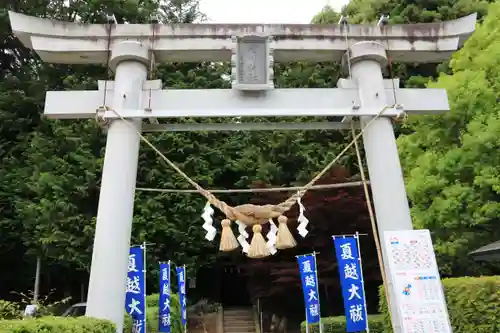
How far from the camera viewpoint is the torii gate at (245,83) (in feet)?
18.6

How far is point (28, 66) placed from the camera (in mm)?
18750

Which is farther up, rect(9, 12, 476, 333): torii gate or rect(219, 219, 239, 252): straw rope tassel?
rect(9, 12, 476, 333): torii gate

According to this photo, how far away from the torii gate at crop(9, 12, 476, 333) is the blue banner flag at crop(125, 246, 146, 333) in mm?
3451

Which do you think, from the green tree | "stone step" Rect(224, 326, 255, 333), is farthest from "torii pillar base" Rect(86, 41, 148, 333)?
"stone step" Rect(224, 326, 255, 333)

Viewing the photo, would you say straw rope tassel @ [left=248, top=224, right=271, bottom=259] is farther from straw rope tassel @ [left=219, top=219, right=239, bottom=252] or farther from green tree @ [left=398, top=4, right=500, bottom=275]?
green tree @ [left=398, top=4, right=500, bottom=275]

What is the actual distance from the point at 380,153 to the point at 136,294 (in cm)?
516

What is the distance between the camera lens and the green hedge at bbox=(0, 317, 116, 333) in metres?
3.20

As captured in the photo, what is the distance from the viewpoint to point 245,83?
5.93 m

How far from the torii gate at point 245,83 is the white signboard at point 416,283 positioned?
2.06 feet

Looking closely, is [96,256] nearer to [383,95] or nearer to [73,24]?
[73,24]

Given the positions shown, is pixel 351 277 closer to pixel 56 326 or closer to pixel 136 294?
pixel 136 294

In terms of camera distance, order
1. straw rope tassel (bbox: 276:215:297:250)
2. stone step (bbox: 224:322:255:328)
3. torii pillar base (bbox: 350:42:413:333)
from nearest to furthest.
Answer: torii pillar base (bbox: 350:42:413:333) → straw rope tassel (bbox: 276:215:297:250) → stone step (bbox: 224:322:255:328)

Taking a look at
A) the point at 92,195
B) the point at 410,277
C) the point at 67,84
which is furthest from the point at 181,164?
the point at 410,277

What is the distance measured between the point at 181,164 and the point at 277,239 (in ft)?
36.9
